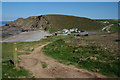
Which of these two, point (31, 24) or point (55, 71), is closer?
point (55, 71)

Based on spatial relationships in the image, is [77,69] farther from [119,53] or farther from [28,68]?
[119,53]

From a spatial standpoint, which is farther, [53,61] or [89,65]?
[53,61]

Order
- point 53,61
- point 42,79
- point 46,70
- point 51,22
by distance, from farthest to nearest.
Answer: point 51,22 → point 53,61 → point 46,70 → point 42,79

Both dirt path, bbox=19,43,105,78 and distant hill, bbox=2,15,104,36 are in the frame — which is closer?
dirt path, bbox=19,43,105,78

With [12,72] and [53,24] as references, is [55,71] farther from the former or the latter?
[53,24]

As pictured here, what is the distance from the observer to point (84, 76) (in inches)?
530

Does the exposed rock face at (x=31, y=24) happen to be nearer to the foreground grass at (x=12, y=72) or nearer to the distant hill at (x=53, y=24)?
the distant hill at (x=53, y=24)

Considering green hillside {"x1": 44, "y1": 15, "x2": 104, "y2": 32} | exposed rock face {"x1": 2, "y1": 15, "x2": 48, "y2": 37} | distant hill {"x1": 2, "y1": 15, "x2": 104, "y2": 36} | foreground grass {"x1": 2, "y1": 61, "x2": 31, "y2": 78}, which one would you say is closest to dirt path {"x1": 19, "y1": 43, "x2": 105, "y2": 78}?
foreground grass {"x1": 2, "y1": 61, "x2": 31, "y2": 78}

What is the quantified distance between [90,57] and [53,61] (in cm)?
478

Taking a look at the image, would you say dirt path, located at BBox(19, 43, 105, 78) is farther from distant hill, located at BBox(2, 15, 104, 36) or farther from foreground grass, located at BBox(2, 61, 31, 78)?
distant hill, located at BBox(2, 15, 104, 36)

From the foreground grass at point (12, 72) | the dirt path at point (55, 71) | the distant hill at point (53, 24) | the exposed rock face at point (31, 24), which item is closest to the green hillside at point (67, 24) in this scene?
the distant hill at point (53, 24)

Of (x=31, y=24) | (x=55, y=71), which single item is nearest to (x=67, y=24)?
(x=31, y=24)

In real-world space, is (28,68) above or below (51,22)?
below

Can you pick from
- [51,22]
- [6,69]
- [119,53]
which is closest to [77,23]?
[51,22]
